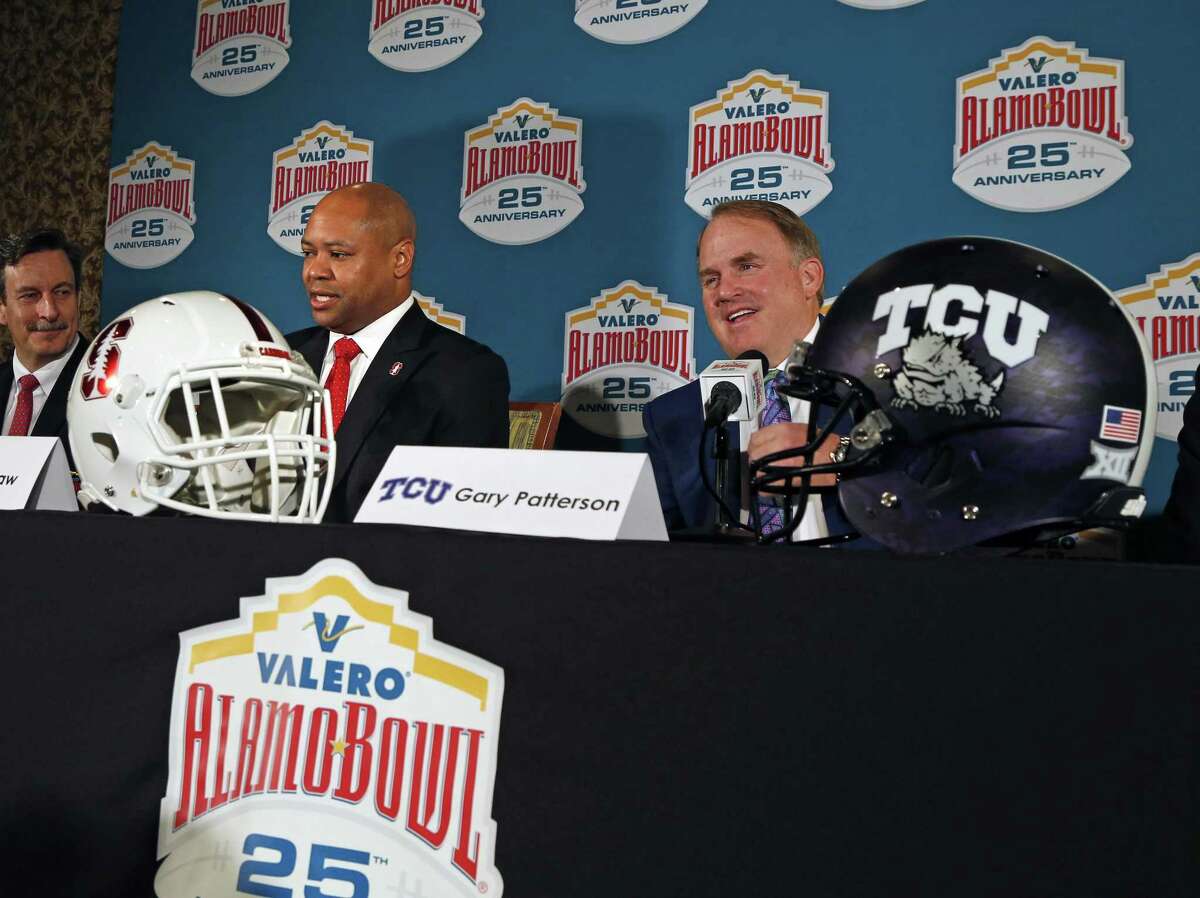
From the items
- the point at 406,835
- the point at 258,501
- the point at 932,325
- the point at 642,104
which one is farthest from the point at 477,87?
the point at 406,835

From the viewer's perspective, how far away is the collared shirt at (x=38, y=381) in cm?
208

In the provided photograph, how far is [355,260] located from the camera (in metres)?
2.04

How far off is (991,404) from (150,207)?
2.58m

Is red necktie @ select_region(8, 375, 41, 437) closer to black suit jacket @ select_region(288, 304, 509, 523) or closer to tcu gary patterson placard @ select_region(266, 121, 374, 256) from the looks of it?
black suit jacket @ select_region(288, 304, 509, 523)

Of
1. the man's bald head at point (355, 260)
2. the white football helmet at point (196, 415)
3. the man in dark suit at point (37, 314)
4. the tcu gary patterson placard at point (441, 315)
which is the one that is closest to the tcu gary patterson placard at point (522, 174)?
the tcu gary patterson placard at point (441, 315)

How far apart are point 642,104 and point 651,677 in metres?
1.91

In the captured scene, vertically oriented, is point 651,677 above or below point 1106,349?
below

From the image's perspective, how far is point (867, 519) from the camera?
887 millimetres

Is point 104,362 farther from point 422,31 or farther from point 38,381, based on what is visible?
point 422,31

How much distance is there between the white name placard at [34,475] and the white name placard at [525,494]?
0.41 metres

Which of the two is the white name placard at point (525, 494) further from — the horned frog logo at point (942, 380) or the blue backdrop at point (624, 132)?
the blue backdrop at point (624, 132)

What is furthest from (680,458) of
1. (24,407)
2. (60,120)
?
(60,120)

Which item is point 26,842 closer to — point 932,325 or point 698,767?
point 698,767

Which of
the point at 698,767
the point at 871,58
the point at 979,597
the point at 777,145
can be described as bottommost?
the point at 698,767
